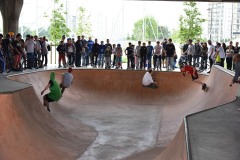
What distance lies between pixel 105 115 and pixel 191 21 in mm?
19488

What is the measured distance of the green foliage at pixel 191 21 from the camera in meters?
29.5

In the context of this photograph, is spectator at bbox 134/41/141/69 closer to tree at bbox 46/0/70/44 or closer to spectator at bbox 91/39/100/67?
spectator at bbox 91/39/100/67

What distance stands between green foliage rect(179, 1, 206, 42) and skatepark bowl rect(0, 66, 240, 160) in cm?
1492

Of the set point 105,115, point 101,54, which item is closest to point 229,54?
point 101,54

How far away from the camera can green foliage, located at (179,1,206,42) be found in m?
29.5

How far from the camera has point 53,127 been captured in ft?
27.9

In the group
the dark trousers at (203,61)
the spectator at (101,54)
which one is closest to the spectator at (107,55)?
the spectator at (101,54)

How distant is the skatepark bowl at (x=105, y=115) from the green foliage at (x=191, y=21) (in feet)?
49.0

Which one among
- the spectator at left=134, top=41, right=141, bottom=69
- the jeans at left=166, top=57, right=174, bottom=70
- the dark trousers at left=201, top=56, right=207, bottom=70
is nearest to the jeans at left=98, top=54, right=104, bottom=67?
the spectator at left=134, top=41, right=141, bottom=69

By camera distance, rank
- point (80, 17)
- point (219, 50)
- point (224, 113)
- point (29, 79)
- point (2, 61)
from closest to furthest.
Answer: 1. point (224, 113)
2. point (29, 79)
3. point (2, 61)
4. point (219, 50)
5. point (80, 17)

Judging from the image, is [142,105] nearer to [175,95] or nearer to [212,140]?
[175,95]

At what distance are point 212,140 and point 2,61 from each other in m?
11.0

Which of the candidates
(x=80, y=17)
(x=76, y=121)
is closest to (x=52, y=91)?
(x=76, y=121)

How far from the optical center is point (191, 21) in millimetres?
29516
